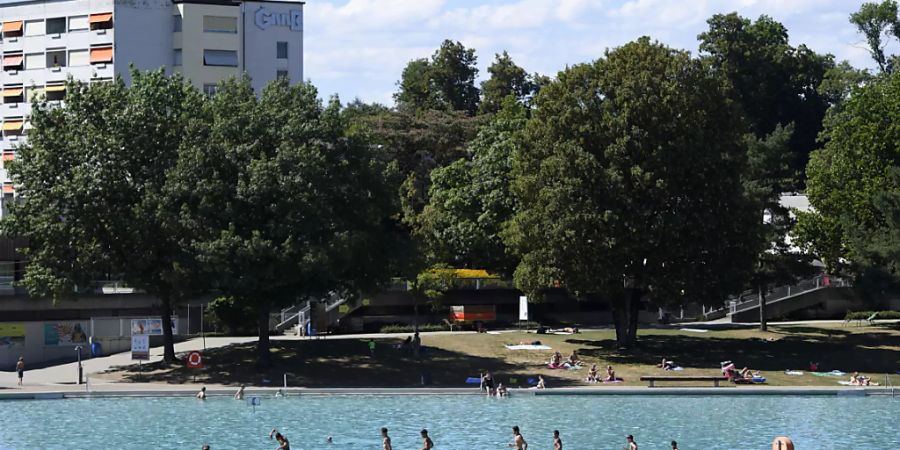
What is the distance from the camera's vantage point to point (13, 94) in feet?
369

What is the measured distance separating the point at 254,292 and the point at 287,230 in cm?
392

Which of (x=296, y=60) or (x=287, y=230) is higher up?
(x=296, y=60)

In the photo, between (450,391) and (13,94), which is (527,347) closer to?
(450,391)

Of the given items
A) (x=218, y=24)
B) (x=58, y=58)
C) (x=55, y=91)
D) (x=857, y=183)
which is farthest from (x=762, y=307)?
(x=58, y=58)

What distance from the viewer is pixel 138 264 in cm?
6500

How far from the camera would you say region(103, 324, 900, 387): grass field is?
64438mm

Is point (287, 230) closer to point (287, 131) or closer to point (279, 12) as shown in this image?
point (287, 131)

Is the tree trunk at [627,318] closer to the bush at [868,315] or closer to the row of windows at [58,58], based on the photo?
the bush at [868,315]

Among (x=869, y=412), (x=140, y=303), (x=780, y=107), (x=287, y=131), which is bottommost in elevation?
(x=869, y=412)

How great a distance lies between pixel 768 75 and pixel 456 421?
91900 millimetres

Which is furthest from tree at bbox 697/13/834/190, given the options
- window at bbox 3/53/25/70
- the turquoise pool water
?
the turquoise pool water

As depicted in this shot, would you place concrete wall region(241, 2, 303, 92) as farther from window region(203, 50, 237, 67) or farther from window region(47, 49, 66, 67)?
window region(47, 49, 66, 67)

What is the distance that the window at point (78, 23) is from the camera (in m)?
109

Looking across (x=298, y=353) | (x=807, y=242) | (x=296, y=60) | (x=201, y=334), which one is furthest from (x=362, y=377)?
(x=296, y=60)
